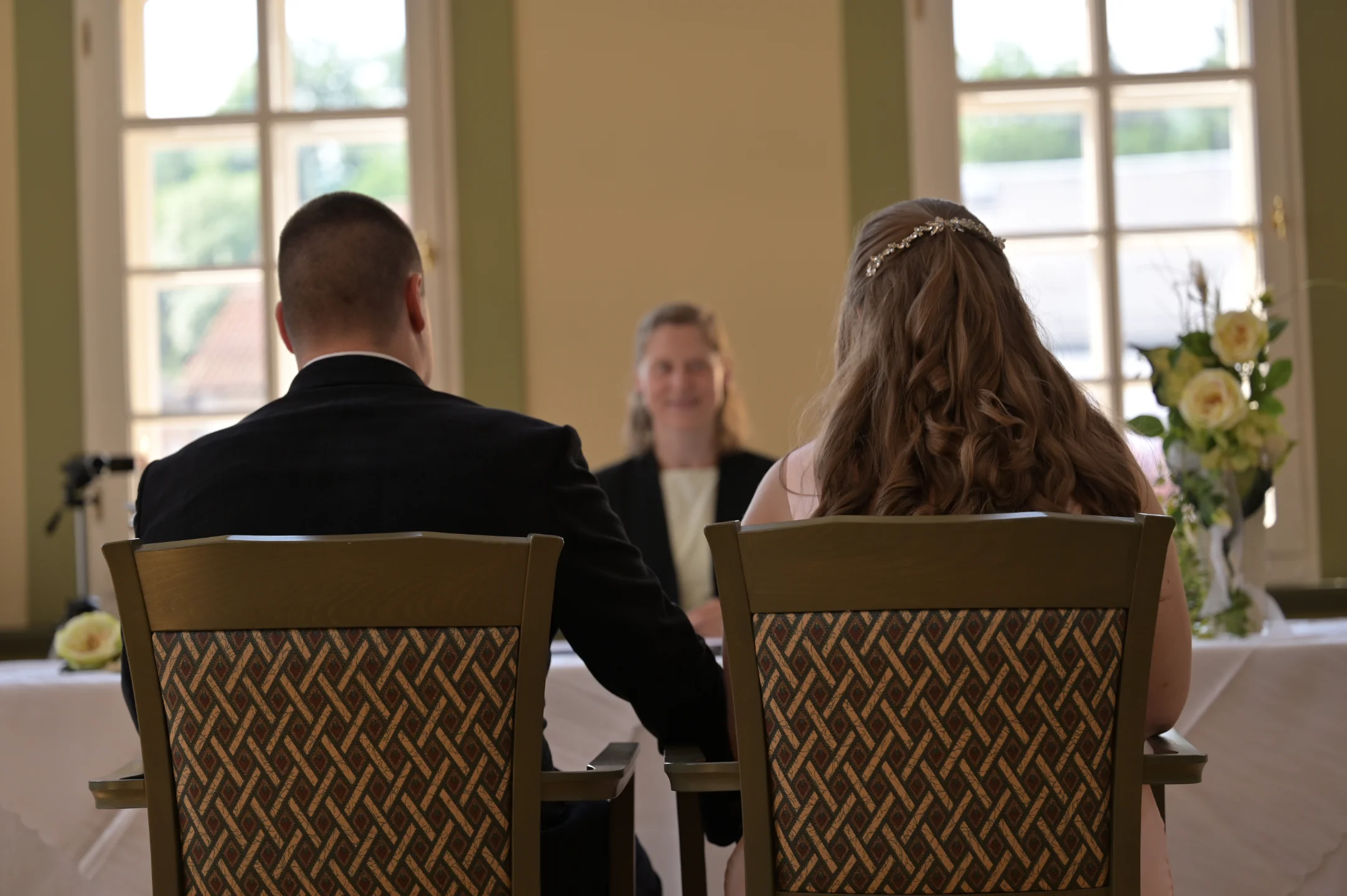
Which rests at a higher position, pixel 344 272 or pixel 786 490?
pixel 344 272

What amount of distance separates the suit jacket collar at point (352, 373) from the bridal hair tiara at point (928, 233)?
59cm

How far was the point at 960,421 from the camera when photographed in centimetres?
138

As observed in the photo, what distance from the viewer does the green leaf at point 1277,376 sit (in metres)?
2.26

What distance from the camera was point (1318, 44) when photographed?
12.2 feet

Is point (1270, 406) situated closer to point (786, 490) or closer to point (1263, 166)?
point (786, 490)

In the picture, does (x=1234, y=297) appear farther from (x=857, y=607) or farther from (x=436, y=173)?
(x=857, y=607)

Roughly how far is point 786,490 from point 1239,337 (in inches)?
44.9

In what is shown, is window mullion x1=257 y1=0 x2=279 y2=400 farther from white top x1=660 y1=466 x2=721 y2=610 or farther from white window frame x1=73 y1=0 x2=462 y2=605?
white top x1=660 y1=466 x2=721 y2=610

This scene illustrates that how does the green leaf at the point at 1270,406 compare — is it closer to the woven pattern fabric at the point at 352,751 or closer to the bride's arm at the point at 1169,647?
the bride's arm at the point at 1169,647

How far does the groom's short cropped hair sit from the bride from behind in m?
0.61

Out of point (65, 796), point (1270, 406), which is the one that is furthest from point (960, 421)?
point (65, 796)

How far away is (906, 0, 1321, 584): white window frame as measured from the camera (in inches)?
145

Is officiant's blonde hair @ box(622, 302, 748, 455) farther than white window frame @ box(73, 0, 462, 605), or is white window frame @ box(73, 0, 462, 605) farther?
white window frame @ box(73, 0, 462, 605)

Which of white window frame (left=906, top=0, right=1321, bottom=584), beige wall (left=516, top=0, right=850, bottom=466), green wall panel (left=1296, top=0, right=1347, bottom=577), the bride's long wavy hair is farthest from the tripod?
green wall panel (left=1296, top=0, right=1347, bottom=577)
